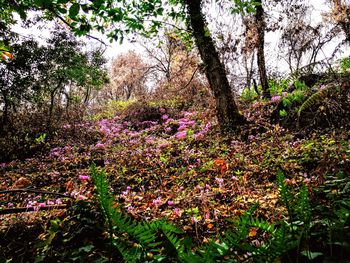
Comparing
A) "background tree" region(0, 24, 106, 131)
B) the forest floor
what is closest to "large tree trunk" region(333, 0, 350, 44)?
the forest floor

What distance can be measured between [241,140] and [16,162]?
6.17 meters

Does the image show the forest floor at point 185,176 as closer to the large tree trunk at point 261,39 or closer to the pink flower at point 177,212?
the pink flower at point 177,212

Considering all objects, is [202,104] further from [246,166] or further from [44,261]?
[44,261]

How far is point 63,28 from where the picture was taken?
10883 mm

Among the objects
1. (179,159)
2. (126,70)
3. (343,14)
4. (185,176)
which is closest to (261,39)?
(179,159)

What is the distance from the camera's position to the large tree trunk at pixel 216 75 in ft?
21.5

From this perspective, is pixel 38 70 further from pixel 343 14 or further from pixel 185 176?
pixel 343 14

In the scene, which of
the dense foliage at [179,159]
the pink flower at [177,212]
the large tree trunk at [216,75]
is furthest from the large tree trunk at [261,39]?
the pink flower at [177,212]

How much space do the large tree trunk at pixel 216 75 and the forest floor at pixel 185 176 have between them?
0.43m

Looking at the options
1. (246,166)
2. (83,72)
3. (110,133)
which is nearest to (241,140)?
(246,166)

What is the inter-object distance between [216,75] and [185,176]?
10.9 feet

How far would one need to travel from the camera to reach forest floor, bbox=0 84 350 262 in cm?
241

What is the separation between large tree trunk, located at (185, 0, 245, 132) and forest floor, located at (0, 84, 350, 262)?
0.43 metres

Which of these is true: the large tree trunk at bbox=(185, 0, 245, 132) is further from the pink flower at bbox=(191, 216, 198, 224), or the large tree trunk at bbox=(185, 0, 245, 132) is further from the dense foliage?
the pink flower at bbox=(191, 216, 198, 224)
